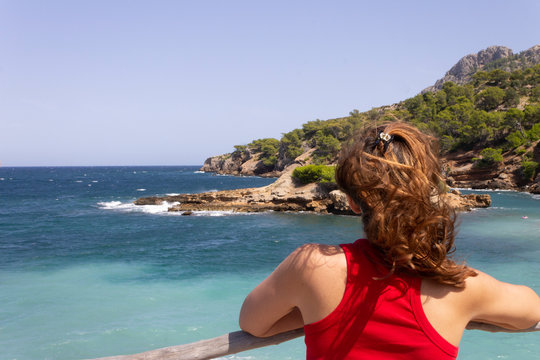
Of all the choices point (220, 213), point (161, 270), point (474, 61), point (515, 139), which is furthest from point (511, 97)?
point (474, 61)

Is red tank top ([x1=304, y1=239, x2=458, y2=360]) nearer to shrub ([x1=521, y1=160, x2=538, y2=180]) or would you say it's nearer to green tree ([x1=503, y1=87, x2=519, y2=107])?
shrub ([x1=521, y1=160, x2=538, y2=180])

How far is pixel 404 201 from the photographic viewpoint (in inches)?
50.8

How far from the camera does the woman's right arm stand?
132 cm

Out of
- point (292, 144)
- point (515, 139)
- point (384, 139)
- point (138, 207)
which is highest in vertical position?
point (292, 144)

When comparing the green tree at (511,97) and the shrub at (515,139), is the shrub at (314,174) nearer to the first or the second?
the shrub at (515,139)

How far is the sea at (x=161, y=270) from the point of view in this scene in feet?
29.9

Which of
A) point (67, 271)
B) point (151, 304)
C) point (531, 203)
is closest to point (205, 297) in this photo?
point (151, 304)

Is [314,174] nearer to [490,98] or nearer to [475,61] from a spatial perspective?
[490,98]

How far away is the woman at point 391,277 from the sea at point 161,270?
5.60 meters

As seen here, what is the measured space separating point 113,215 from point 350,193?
3263cm

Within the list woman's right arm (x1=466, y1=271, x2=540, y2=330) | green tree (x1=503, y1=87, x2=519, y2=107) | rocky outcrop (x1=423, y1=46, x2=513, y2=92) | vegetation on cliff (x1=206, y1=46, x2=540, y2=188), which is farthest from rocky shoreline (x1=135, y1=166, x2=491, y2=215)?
rocky outcrop (x1=423, y1=46, x2=513, y2=92)

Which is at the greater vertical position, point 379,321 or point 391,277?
point 391,277

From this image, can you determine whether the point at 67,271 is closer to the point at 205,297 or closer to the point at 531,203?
the point at 205,297

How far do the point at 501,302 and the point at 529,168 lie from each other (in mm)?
47973
